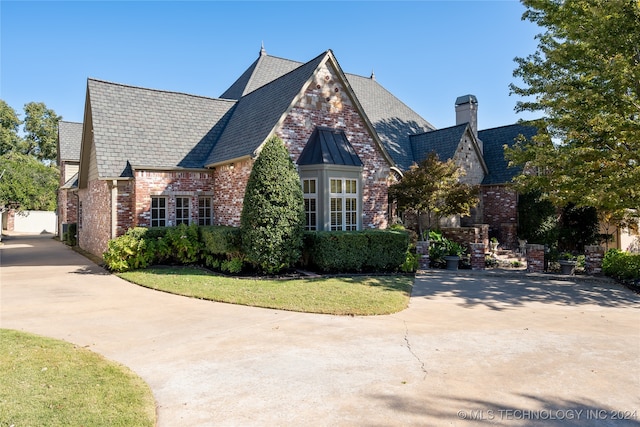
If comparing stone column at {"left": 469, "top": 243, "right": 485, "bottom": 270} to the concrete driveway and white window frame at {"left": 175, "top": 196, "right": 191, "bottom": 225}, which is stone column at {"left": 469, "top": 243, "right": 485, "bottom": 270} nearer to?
the concrete driveway

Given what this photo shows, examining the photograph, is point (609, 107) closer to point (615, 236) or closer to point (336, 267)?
point (336, 267)

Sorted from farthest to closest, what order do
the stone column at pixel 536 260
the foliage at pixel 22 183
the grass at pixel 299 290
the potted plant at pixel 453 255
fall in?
1. the foliage at pixel 22 183
2. the potted plant at pixel 453 255
3. the stone column at pixel 536 260
4. the grass at pixel 299 290

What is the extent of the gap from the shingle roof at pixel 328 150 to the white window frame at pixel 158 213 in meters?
5.70

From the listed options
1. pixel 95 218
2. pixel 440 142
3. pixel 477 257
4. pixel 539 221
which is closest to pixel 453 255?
pixel 477 257

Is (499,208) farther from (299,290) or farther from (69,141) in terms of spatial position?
(69,141)

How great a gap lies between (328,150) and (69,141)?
26.9 meters

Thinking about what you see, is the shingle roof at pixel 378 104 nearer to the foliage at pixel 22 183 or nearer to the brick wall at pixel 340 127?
the brick wall at pixel 340 127

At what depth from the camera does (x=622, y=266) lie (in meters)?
12.2

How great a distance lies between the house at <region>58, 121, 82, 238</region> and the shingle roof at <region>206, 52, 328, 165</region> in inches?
686

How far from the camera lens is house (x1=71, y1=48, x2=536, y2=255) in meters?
14.2

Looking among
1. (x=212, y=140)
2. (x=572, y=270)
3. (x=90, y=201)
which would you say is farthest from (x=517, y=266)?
(x=90, y=201)

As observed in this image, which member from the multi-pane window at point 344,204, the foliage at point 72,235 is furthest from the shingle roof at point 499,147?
the foliage at point 72,235

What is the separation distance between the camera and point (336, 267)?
1242 cm

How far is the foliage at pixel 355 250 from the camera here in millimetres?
12305
